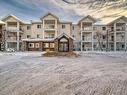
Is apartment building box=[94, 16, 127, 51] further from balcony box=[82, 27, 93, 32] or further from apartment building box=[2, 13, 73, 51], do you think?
apartment building box=[2, 13, 73, 51]

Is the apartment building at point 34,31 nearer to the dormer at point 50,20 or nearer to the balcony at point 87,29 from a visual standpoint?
the dormer at point 50,20

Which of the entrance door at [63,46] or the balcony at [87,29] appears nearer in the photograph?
the entrance door at [63,46]

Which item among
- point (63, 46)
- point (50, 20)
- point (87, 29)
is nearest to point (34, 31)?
point (50, 20)

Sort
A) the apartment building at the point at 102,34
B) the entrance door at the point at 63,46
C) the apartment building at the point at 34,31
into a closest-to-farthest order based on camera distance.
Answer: the entrance door at the point at 63,46, the apartment building at the point at 34,31, the apartment building at the point at 102,34

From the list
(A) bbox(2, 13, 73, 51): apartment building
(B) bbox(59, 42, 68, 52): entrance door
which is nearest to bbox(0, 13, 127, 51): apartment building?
(A) bbox(2, 13, 73, 51): apartment building

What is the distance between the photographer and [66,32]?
60.2 m

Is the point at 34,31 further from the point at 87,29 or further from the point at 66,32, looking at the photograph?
the point at 87,29

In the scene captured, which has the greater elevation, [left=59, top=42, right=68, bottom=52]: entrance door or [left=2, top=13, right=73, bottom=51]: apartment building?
[left=2, top=13, right=73, bottom=51]: apartment building

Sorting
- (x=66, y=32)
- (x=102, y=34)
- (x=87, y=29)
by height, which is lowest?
(x=102, y=34)

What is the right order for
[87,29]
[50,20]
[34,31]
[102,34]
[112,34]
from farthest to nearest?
1. [112,34]
2. [102,34]
3. [87,29]
4. [34,31]
5. [50,20]

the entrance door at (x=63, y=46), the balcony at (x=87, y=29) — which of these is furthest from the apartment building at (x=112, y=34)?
the entrance door at (x=63, y=46)

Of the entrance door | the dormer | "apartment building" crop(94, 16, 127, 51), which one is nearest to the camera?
the entrance door

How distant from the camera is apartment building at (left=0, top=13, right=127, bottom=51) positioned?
5869cm

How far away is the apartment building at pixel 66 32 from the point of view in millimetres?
58688
